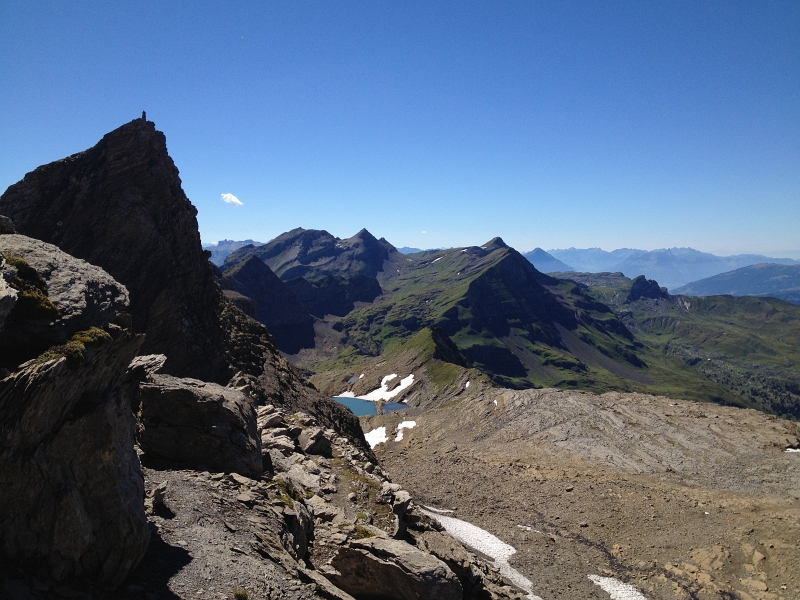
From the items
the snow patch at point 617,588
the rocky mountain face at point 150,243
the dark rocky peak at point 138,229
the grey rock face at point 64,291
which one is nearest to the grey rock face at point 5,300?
the grey rock face at point 64,291

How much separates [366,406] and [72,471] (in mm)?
152917

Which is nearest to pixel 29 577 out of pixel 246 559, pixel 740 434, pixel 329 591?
pixel 246 559

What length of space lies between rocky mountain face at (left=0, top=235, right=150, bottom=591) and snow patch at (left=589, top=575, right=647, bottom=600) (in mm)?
35836

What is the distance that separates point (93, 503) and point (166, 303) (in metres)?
57.7

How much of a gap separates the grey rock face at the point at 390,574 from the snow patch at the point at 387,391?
142 metres

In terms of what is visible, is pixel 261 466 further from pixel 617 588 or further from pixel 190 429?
pixel 617 588

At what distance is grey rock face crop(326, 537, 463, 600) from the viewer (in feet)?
63.6

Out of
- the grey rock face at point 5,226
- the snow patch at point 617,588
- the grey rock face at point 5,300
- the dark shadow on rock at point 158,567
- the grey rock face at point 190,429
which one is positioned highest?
the grey rock face at point 5,226

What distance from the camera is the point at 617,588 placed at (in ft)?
121

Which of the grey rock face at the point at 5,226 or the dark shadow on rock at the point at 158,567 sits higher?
the grey rock face at the point at 5,226

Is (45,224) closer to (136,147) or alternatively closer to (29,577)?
(136,147)

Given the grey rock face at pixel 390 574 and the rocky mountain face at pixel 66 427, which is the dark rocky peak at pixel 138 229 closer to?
the grey rock face at pixel 390 574

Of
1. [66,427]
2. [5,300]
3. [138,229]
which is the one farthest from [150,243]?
[5,300]

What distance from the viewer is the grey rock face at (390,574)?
63.6 ft
